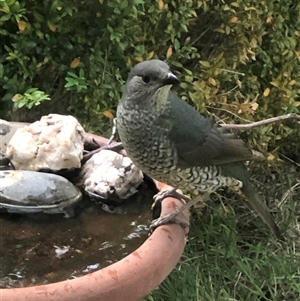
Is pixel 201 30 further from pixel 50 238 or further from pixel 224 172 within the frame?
pixel 50 238

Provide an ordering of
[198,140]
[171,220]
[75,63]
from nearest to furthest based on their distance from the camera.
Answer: [171,220] → [198,140] → [75,63]

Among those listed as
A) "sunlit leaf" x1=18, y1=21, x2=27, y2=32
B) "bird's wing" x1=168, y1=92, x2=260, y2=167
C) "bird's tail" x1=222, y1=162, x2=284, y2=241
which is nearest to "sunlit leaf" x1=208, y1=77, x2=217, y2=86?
"bird's tail" x1=222, y1=162, x2=284, y2=241

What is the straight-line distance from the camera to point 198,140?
2.00 m

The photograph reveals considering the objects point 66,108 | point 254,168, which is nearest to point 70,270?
point 66,108

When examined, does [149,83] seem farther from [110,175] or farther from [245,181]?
[245,181]

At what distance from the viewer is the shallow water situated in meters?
1.52

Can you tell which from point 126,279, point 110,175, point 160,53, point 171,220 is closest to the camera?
point 126,279

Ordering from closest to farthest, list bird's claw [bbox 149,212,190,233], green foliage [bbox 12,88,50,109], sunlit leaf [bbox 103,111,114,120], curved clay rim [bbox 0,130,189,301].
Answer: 1. curved clay rim [bbox 0,130,189,301]
2. bird's claw [bbox 149,212,190,233]
3. green foliage [bbox 12,88,50,109]
4. sunlit leaf [bbox 103,111,114,120]

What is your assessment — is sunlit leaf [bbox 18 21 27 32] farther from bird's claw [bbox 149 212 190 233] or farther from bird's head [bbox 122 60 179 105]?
bird's claw [bbox 149 212 190 233]

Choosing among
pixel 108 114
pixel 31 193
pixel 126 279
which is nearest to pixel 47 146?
pixel 31 193

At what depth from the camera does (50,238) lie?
5.49 ft

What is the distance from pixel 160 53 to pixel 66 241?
1.39 metres

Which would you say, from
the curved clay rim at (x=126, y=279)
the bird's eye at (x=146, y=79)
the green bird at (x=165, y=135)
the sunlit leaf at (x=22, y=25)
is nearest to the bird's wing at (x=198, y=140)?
the green bird at (x=165, y=135)

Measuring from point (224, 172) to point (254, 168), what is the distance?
1.39 metres
